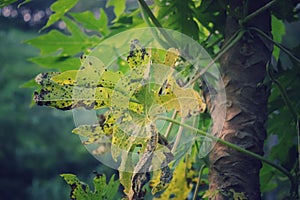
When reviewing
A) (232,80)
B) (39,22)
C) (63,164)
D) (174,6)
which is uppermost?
(39,22)

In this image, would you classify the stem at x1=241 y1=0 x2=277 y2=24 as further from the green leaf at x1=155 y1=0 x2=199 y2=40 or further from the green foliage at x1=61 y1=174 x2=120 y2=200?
the green foliage at x1=61 y1=174 x2=120 y2=200

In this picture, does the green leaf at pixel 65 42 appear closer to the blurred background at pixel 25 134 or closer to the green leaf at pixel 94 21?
the green leaf at pixel 94 21

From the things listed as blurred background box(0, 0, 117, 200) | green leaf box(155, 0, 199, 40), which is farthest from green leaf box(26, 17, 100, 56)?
blurred background box(0, 0, 117, 200)

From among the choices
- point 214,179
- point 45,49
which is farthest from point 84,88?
point 45,49

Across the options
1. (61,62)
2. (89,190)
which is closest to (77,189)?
(89,190)

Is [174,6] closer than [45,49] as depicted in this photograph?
Yes

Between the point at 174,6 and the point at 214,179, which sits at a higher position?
the point at 174,6

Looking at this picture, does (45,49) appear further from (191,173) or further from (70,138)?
(70,138)

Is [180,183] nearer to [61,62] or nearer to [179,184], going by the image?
[179,184]
